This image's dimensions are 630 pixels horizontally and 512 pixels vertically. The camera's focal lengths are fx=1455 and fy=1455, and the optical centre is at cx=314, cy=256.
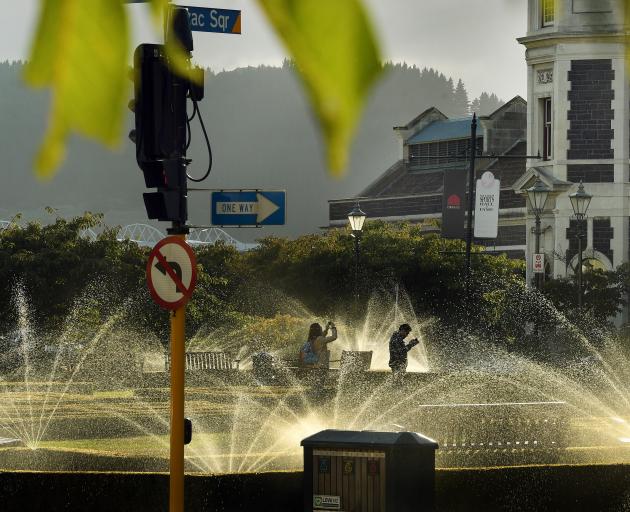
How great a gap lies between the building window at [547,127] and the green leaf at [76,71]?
1718 inches

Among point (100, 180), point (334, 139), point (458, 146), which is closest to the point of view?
point (334, 139)

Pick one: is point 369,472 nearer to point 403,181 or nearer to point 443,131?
point 403,181

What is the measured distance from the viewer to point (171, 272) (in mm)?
9180

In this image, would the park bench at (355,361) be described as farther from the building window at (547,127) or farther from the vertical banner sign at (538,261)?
the building window at (547,127)

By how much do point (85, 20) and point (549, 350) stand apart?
29.5 m

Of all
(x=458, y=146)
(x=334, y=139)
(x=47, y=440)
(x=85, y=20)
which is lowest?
(x=47, y=440)

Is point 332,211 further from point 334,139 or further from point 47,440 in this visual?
point 334,139

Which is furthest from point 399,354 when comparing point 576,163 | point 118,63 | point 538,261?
point 576,163

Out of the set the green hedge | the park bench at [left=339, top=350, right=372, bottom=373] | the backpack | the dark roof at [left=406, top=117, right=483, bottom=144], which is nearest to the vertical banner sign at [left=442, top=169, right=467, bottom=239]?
the park bench at [left=339, top=350, right=372, bottom=373]

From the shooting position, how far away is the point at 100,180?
64.5 inches

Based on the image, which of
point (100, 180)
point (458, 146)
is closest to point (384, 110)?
point (100, 180)

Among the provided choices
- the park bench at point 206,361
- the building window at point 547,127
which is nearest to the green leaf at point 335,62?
the park bench at point 206,361

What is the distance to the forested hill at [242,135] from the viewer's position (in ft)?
3.74

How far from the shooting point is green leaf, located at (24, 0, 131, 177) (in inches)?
42.8
